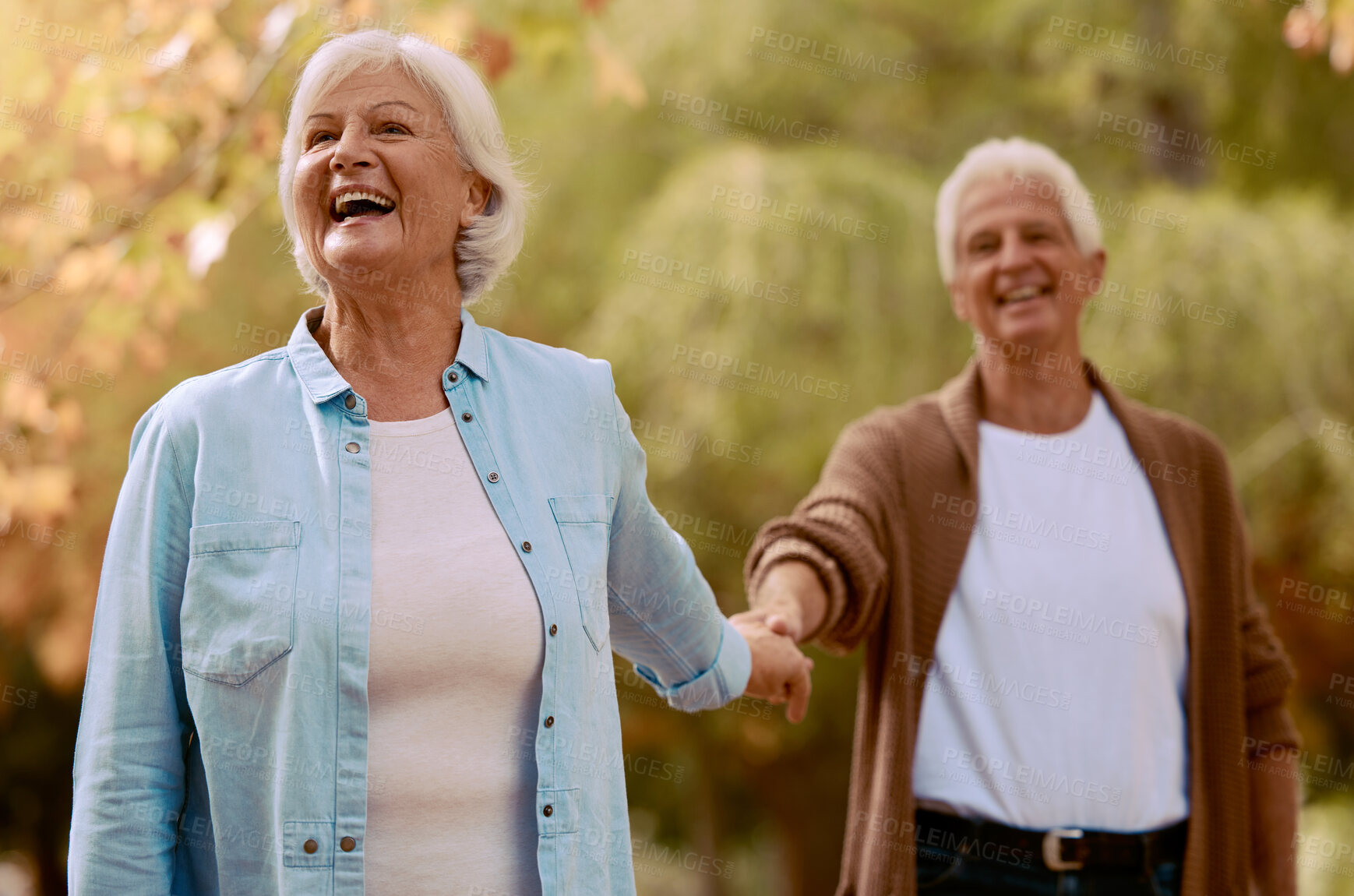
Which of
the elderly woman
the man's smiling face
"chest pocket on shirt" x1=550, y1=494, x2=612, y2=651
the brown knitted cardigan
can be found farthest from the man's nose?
"chest pocket on shirt" x1=550, y1=494, x2=612, y2=651

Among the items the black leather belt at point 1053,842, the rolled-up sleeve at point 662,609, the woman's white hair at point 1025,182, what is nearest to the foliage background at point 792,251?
the woman's white hair at point 1025,182

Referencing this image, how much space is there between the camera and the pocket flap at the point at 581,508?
5.68 feet

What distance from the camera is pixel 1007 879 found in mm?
2215

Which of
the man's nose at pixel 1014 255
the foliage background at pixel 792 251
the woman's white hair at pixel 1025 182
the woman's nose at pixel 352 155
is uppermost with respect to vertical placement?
the foliage background at pixel 792 251

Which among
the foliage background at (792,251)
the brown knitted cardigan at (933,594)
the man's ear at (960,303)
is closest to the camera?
the brown knitted cardigan at (933,594)

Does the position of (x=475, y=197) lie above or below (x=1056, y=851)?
above

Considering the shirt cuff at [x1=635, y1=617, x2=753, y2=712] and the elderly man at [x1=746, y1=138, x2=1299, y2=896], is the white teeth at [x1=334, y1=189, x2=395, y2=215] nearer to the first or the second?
the shirt cuff at [x1=635, y1=617, x2=753, y2=712]

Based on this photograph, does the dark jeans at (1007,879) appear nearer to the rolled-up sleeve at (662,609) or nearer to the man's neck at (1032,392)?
the rolled-up sleeve at (662,609)

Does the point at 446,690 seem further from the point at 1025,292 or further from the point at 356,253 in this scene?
the point at 1025,292

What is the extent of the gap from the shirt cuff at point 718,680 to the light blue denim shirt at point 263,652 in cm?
40

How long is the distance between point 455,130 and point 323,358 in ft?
1.29

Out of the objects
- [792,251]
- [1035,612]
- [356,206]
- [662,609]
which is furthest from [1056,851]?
[792,251]

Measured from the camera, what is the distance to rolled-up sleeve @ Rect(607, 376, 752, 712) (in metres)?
1.92

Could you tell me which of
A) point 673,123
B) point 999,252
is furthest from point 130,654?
point 673,123
